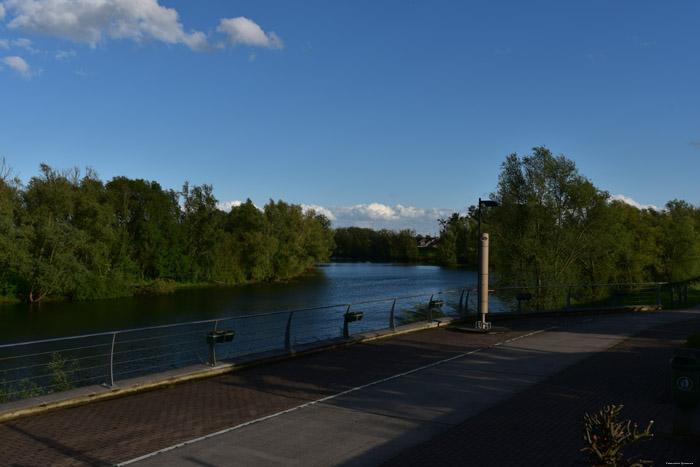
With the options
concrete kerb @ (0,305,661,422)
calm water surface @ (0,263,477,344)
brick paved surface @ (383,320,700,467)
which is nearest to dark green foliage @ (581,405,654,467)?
brick paved surface @ (383,320,700,467)

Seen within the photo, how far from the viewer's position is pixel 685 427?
6.59 meters

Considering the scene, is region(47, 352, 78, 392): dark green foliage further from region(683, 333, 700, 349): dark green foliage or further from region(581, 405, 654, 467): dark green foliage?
region(683, 333, 700, 349): dark green foliage

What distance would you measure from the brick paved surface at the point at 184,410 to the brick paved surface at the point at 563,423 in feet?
9.21

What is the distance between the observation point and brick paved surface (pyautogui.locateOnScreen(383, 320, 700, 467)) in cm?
603

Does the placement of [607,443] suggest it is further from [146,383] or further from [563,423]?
[146,383]

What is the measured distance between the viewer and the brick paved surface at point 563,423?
19.8 feet

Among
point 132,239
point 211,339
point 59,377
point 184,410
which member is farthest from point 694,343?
point 132,239

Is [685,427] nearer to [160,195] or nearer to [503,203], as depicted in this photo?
[503,203]

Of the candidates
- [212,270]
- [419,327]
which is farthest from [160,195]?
[419,327]

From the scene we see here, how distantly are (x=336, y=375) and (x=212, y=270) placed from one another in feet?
202

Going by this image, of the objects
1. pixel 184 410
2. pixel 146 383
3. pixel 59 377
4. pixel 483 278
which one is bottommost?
pixel 59 377

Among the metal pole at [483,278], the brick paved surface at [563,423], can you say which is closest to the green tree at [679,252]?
the metal pole at [483,278]

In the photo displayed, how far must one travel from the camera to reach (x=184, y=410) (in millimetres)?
8109

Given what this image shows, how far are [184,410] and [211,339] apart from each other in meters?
2.63
